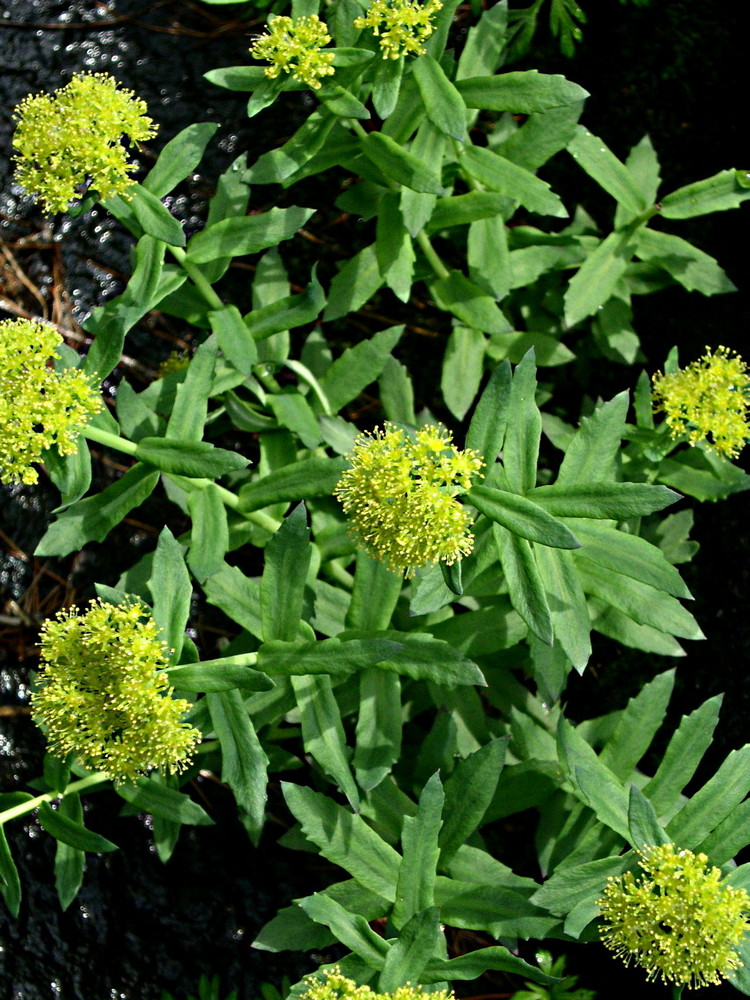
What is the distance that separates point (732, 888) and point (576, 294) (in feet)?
5.89

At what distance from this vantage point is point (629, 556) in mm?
2332

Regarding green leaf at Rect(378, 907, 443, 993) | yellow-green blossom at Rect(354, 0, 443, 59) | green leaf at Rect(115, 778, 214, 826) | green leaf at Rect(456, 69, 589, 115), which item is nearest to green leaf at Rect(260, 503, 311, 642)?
green leaf at Rect(115, 778, 214, 826)

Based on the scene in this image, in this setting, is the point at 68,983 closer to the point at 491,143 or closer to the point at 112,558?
the point at 112,558

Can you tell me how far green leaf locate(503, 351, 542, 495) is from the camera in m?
2.29

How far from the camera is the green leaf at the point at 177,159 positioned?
2584mm

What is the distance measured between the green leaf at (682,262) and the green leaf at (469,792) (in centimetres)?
169

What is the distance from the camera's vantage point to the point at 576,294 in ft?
9.82

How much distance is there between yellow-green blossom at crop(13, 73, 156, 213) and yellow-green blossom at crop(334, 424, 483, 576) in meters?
0.99

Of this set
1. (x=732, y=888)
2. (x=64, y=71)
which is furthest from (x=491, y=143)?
(x=732, y=888)

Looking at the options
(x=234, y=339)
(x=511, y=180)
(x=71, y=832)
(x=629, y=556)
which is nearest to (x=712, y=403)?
(x=629, y=556)

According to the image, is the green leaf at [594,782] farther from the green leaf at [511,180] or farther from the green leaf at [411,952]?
the green leaf at [511,180]

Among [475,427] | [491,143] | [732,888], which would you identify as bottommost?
[732,888]

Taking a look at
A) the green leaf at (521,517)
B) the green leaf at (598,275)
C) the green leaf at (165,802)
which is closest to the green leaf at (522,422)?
the green leaf at (521,517)

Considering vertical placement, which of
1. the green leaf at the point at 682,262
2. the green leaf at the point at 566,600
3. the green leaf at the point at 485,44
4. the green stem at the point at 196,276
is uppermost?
the green leaf at the point at 485,44
